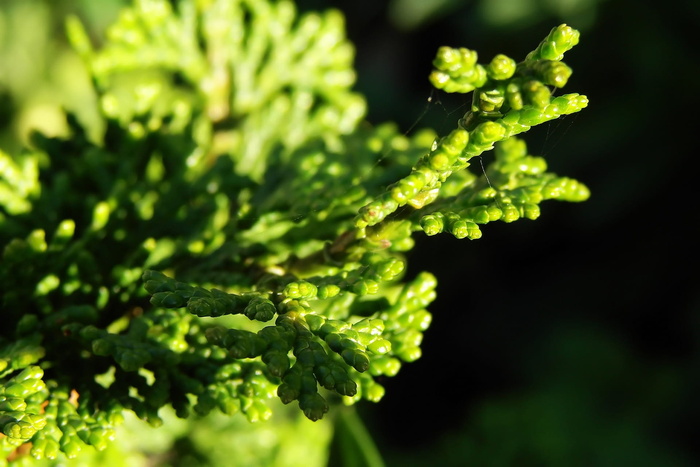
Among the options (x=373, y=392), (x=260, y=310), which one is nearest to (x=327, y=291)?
(x=260, y=310)

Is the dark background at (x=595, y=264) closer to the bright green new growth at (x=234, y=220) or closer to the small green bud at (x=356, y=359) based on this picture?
the bright green new growth at (x=234, y=220)

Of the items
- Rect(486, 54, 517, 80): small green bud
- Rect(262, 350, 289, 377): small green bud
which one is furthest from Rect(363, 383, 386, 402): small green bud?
Rect(486, 54, 517, 80): small green bud

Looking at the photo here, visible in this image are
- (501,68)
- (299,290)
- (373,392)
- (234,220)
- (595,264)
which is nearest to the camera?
(501,68)

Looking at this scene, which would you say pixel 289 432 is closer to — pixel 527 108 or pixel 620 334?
pixel 527 108

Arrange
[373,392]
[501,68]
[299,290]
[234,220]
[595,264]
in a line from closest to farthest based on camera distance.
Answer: [501,68]
[299,290]
[373,392]
[234,220]
[595,264]

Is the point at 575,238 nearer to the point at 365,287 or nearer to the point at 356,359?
Answer: the point at 365,287

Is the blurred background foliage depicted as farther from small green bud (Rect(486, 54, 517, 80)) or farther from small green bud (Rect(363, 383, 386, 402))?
small green bud (Rect(486, 54, 517, 80))

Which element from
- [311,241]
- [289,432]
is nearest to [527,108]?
[311,241]

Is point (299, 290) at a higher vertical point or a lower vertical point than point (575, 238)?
lower
